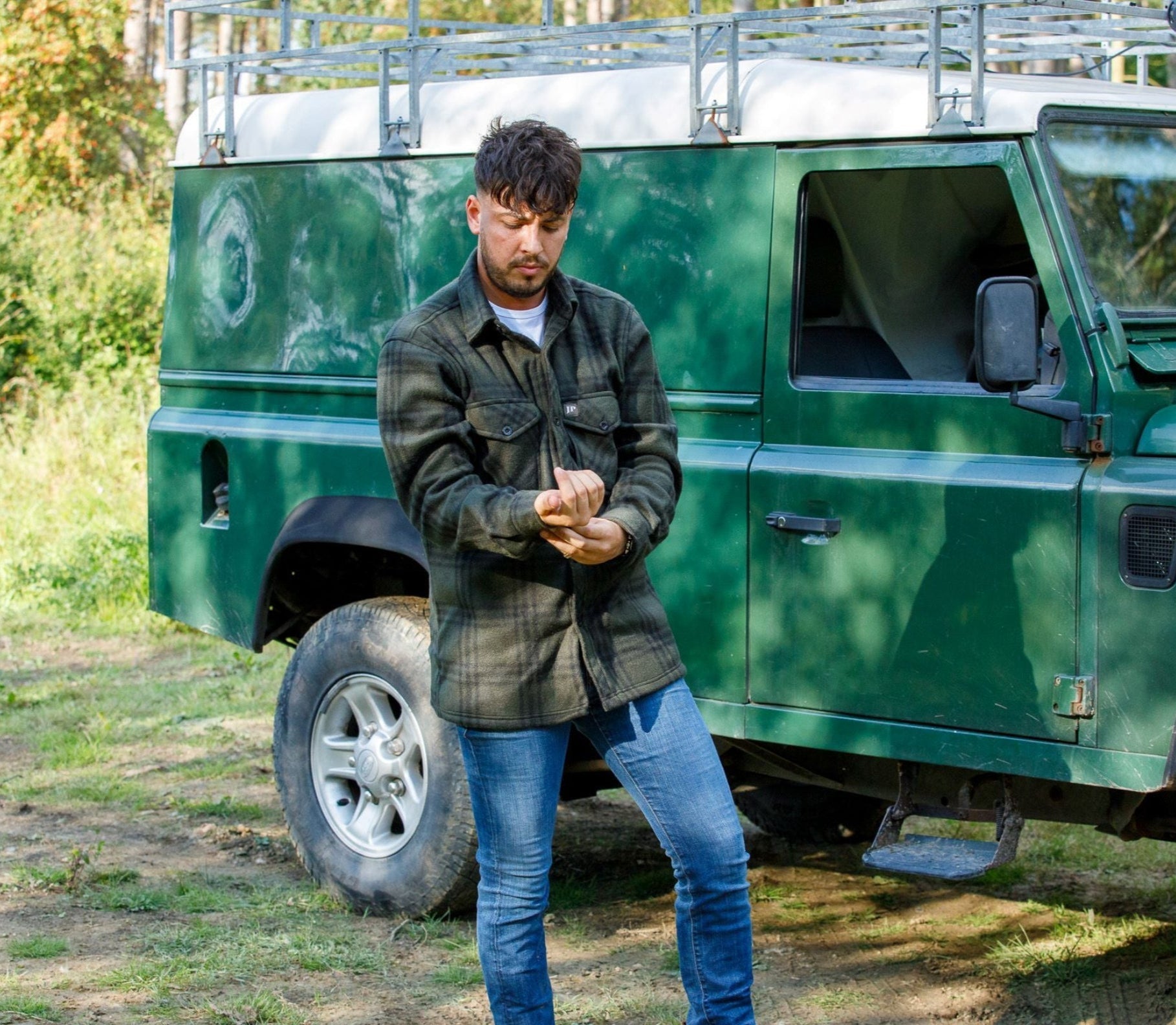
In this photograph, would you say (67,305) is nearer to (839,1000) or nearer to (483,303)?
(839,1000)

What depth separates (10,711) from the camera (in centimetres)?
753

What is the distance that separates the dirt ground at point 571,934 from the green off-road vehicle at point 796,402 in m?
0.29

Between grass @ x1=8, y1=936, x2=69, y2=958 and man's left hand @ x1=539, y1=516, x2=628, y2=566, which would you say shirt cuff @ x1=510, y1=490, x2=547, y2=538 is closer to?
man's left hand @ x1=539, y1=516, x2=628, y2=566

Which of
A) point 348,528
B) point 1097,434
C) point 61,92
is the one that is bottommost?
point 348,528

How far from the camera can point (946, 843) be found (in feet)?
13.7

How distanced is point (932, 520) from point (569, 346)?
1.17 m

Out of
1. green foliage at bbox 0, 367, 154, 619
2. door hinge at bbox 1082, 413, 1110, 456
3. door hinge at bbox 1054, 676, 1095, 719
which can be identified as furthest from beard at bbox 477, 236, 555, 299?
green foliage at bbox 0, 367, 154, 619

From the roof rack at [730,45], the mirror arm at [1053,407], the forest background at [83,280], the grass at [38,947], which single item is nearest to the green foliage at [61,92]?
the forest background at [83,280]

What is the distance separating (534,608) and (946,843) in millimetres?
1638

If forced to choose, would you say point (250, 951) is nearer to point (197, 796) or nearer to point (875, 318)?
point (197, 796)

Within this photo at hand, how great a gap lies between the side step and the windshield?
1196 mm

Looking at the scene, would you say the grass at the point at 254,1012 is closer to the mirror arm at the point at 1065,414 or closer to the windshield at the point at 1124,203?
the mirror arm at the point at 1065,414

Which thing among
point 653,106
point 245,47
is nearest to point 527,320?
point 653,106

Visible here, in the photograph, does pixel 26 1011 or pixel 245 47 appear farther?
pixel 245 47
